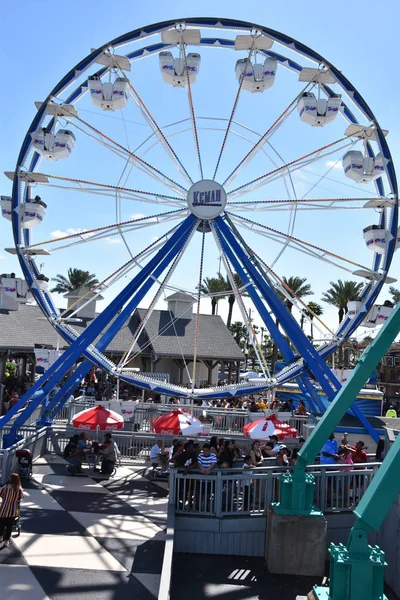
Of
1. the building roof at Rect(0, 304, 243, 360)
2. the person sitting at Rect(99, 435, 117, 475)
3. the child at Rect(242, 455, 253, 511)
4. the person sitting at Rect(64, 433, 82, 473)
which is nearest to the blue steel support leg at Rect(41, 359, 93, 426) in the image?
the person sitting at Rect(64, 433, 82, 473)

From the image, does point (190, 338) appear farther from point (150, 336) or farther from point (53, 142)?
point (53, 142)

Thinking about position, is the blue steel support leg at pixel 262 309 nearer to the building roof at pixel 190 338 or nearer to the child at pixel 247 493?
the child at pixel 247 493

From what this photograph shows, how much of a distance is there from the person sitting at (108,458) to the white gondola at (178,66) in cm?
1053

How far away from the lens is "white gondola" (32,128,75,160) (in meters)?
16.1

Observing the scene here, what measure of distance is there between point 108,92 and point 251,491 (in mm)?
11698

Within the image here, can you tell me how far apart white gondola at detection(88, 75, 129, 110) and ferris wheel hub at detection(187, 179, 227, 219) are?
11.0 ft

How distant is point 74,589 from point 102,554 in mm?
1213

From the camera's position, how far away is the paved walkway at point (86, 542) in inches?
304

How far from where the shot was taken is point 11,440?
45.0 ft

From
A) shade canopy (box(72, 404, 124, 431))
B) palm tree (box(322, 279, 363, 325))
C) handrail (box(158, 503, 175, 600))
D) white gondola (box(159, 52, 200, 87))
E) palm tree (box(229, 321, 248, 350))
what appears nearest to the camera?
handrail (box(158, 503, 175, 600))

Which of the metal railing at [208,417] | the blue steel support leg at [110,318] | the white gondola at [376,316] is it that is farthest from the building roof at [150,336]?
the white gondola at [376,316]

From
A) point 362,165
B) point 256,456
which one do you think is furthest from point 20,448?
point 362,165

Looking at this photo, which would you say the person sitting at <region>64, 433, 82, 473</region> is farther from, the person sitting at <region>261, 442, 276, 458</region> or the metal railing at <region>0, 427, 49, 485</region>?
the person sitting at <region>261, 442, 276, 458</region>

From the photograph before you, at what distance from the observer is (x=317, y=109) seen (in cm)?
1628
